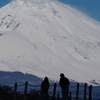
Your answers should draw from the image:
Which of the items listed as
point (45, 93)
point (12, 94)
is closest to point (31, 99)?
point (12, 94)

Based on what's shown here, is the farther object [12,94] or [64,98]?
[12,94]

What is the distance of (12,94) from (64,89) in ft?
16.9

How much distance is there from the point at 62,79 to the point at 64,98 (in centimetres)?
112

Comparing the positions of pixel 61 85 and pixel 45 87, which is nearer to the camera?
pixel 45 87

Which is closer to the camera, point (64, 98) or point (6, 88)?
point (64, 98)

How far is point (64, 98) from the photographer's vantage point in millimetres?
38906

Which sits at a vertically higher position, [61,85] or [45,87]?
[61,85]

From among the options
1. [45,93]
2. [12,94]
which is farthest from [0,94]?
[45,93]

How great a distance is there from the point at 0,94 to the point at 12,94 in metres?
0.83

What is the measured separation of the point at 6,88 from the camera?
1753 inches

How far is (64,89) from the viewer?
3925 centimetres

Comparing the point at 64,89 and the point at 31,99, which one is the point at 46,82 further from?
the point at 31,99

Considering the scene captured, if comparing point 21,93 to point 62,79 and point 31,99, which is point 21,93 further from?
point 62,79

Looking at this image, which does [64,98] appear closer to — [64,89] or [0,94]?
[64,89]
